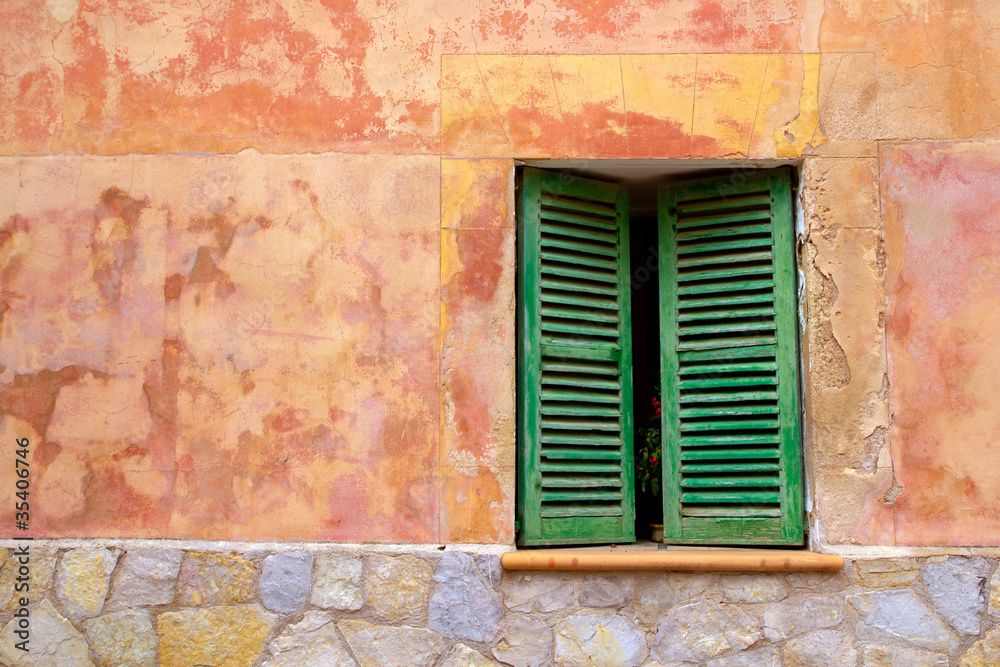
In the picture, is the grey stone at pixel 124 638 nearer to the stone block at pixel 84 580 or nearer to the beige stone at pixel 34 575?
the stone block at pixel 84 580

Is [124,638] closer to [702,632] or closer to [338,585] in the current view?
[338,585]

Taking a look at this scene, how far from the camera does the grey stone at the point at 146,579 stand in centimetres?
377

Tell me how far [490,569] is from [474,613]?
7.8 inches

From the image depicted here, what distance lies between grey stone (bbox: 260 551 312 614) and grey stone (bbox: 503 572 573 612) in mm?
878

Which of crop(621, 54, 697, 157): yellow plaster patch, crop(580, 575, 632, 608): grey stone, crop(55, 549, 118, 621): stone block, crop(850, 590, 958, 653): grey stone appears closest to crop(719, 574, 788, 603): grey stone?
crop(850, 590, 958, 653): grey stone

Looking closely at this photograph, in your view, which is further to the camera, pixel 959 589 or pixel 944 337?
pixel 944 337

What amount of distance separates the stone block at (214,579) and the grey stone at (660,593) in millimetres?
1680

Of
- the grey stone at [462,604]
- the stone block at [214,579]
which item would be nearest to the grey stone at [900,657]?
the grey stone at [462,604]

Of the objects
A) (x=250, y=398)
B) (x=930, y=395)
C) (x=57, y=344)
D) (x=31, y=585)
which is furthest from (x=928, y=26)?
(x=31, y=585)

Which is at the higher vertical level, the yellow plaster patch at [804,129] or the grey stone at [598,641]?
the yellow plaster patch at [804,129]

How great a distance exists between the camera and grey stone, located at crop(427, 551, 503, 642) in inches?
146

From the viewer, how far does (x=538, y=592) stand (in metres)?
3.73

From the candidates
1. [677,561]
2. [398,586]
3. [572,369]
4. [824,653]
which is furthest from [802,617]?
[398,586]

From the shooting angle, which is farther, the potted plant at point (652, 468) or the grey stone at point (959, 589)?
the potted plant at point (652, 468)
